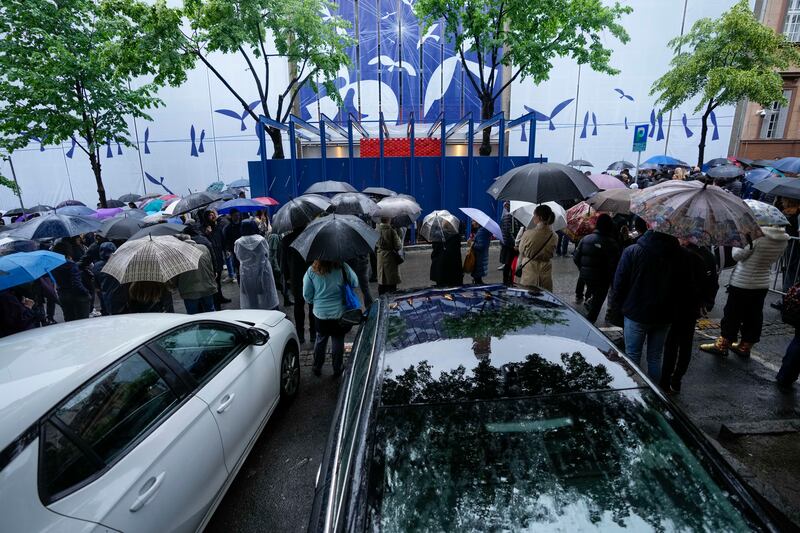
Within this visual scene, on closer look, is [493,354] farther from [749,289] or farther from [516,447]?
[749,289]

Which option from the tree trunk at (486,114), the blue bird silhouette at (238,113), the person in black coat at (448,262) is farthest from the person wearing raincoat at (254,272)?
the blue bird silhouette at (238,113)

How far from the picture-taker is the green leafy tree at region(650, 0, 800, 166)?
14.2 metres

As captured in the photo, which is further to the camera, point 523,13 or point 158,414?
point 523,13

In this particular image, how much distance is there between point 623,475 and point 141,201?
19.3 metres

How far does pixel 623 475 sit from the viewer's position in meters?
1.69

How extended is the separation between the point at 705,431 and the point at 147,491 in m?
4.47

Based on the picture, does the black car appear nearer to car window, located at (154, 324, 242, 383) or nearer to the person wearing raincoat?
car window, located at (154, 324, 242, 383)

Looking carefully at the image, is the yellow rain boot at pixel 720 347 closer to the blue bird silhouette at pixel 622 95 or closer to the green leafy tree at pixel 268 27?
the green leafy tree at pixel 268 27

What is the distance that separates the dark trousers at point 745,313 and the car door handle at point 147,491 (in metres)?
6.02

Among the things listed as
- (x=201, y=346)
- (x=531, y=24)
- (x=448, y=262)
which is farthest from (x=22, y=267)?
(x=531, y=24)

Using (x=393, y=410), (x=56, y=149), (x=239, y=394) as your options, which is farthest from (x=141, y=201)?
(x=393, y=410)

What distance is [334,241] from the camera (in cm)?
427

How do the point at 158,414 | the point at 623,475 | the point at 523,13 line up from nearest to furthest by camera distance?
the point at 623,475 < the point at 158,414 < the point at 523,13

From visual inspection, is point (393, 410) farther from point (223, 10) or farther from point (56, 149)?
point (56, 149)
